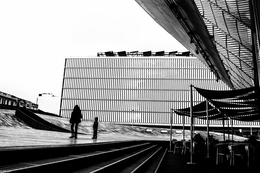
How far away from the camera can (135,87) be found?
58812mm

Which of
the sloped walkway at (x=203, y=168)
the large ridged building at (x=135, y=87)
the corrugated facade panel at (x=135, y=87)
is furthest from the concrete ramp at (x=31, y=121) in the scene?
the corrugated facade panel at (x=135, y=87)

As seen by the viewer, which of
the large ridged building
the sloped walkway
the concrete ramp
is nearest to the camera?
the sloped walkway

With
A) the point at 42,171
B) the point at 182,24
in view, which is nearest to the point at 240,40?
the point at 182,24

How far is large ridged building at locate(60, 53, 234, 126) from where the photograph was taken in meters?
57.5

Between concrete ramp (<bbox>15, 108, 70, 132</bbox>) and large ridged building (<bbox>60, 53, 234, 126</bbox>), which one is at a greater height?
large ridged building (<bbox>60, 53, 234, 126</bbox>)

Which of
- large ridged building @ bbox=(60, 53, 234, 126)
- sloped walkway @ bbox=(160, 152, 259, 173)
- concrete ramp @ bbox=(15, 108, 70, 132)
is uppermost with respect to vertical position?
large ridged building @ bbox=(60, 53, 234, 126)

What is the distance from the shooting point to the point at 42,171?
3053 millimetres

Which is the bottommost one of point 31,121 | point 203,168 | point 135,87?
point 203,168

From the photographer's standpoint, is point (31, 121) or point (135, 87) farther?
point (135, 87)

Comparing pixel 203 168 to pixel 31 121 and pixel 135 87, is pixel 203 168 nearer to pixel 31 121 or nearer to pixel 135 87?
pixel 31 121

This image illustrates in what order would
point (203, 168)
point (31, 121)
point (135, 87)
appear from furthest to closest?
1. point (135, 87)
2. point (31, 121)
3. point (203, 168)

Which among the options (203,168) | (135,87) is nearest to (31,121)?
(203,168)

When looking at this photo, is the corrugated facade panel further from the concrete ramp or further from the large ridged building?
the concrete ramp

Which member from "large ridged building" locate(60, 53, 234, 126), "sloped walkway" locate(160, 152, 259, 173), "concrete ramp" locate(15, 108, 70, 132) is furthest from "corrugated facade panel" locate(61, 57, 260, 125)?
"sloped walkway" locate(160, 152, 259, 173)
